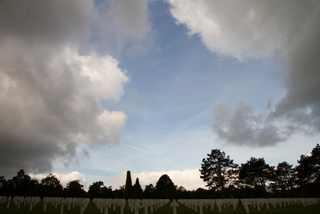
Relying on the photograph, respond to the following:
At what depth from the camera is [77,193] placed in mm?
76938

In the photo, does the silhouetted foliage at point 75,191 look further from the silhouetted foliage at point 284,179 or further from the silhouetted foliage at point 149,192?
the silhouetted foliage at point 284,179

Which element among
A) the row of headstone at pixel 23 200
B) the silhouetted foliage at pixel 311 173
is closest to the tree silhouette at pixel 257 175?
the silhouetted foliage at pixel 311 173

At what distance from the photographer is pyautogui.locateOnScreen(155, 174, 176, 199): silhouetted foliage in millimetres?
76537

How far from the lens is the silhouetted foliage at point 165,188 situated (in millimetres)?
76537

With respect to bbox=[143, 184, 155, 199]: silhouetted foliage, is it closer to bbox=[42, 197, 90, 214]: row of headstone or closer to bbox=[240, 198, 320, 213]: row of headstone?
bbox=[240, 198, 320, 213]: row of headstone

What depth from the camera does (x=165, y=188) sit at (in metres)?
77.7

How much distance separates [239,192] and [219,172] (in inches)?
339

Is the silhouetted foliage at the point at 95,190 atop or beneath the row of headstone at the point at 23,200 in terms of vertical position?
beneath

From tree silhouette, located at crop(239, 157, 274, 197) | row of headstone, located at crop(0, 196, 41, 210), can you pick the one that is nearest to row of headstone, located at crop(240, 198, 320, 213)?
tree silhouette, located at crop(239, 157, 274, 197)

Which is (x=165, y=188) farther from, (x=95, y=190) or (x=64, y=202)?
(x=64, y=202)

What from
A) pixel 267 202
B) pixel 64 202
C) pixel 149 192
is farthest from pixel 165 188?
pixel 64 202

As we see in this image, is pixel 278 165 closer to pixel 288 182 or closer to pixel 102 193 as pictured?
pixel 288 182

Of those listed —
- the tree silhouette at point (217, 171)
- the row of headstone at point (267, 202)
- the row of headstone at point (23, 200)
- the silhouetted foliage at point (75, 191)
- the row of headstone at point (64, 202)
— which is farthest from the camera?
the silhouetted foliage at point (75, 191)

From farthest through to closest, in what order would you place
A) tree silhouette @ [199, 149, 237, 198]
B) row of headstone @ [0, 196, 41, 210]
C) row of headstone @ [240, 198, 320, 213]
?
tree silhouette @ [199, 149, 237, 198] < row of headstone @ [240, 198, 320, 213] < row of headstone @ [0, 196, 41, 210]
